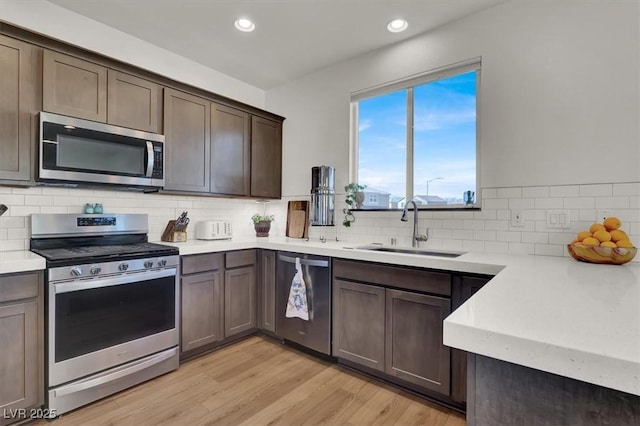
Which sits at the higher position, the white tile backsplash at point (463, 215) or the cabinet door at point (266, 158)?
the cabinet door at point (266, 158)

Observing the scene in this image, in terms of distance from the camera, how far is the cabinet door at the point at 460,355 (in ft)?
5.99

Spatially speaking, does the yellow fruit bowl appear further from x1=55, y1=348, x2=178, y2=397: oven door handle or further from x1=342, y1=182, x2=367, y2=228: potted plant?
x1=55, y1=348, x2=178, y2=397: oven door handle

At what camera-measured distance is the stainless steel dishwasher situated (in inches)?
98.1

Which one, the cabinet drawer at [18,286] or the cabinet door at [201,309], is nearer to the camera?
the cabinet drawer at [18,286]

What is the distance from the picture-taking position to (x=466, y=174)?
2520mm

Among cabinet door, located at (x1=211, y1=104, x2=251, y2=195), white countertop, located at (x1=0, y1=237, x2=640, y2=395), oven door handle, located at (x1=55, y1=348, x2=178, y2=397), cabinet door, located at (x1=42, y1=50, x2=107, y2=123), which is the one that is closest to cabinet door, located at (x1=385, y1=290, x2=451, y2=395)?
white countertop, located at (x1=0, y1=237, x2=640, y2=395)

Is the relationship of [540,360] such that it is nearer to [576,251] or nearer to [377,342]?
[576,251]

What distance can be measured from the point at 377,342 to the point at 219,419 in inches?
43.0

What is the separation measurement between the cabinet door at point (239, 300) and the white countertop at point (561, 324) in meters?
2.14

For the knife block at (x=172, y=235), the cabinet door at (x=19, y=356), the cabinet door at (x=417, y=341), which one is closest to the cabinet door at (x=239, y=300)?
the knife block at (x=172, y=235)

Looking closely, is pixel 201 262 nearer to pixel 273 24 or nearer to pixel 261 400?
pixel 261 400

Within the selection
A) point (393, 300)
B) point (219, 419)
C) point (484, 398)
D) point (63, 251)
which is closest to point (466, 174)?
point (393, 300)

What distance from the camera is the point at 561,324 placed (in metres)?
0.73

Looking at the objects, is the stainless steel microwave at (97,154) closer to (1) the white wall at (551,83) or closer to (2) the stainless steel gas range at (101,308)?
(2) the stainless steel gas range at (101,308)
